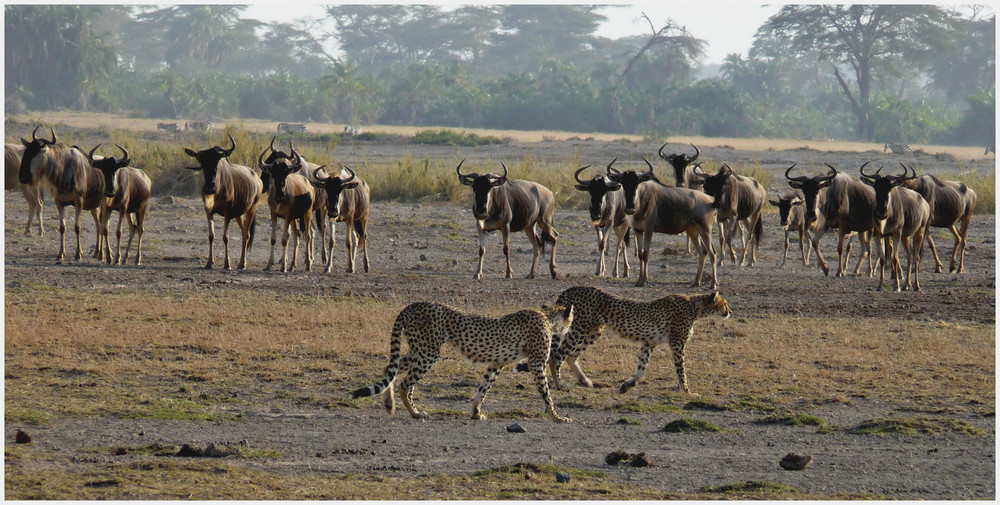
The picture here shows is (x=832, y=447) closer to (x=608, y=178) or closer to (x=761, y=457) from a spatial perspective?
(x=761, y=457)

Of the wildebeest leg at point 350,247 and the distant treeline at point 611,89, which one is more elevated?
the distant treeline at point 611,89

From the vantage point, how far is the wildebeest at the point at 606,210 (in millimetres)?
17578

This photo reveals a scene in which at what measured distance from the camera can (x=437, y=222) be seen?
2352 centimetres

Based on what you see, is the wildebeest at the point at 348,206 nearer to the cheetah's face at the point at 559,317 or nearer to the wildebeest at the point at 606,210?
the wildebeest at the point at 606,210

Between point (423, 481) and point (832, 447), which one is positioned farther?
point (832, 447)

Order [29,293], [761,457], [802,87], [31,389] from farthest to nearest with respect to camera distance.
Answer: [802,87], [29,293], [31,389], [761,457]

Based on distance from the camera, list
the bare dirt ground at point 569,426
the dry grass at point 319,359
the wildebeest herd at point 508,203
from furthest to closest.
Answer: the wildebeest herd at point 508,203 < the dry grass at point 319,359 < the bare dirt ground at point 569,426

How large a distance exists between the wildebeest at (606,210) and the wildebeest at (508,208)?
2.48 feet

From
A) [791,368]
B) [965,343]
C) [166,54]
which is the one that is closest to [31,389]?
[791,368]

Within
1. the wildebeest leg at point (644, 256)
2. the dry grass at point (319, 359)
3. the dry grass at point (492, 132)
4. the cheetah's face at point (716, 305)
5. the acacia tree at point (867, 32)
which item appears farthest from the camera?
the acacia tree at point (867, 32)

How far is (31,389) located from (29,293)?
5.72 metres

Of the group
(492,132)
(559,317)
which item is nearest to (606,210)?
(559,317)

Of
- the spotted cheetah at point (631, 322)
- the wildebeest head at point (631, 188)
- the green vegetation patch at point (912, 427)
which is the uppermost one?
the wildebeest head at point (631, 188)

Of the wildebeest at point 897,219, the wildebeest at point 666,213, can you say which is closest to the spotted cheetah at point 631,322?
the wildebeest at point 666,213
